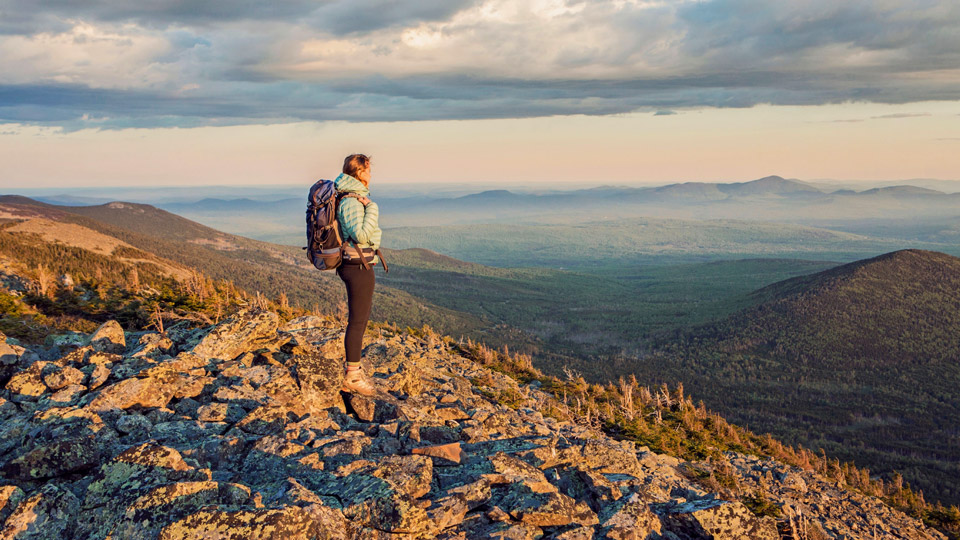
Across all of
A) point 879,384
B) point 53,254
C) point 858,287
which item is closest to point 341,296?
point 53,254

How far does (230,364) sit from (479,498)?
6.72m

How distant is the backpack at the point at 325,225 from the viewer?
31.3 ft

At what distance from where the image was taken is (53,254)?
195ft

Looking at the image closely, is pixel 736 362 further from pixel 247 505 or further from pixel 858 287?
pixel 247 505

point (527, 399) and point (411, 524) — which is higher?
point (411, 524)

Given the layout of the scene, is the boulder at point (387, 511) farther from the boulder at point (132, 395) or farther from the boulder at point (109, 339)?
the boulder at point (109, 339)

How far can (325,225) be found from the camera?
9.59 m

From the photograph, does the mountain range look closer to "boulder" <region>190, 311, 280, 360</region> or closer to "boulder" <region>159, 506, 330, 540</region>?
"boulder" <region>190, 311, 280, 360</region>

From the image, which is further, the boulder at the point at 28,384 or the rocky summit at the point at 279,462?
the boulder at the point at 28,384

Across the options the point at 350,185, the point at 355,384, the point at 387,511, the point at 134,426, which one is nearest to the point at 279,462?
the point at 387,511

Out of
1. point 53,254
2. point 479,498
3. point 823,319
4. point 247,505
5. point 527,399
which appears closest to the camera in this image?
point 247,505

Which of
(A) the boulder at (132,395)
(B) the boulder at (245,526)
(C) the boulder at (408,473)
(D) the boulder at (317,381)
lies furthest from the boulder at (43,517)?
(D) the boulder at (317,381)

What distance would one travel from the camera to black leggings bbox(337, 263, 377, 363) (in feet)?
32.8

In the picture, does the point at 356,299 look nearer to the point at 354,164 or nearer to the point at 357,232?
the point at 357,232
